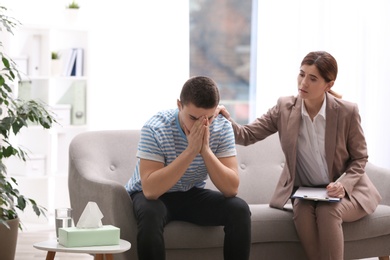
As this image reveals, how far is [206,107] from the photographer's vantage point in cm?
312

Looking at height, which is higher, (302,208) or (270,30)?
(270,30)

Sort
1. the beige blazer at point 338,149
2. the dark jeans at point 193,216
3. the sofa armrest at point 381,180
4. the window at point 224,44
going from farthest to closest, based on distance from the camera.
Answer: the window at point 224,44, the sofa armrest at point 381,180, the beige blazer at point 338,149, the dark jeans at point 193,216

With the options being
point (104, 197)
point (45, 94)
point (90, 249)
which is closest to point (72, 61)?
point (45, 94)

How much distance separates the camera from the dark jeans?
308 centimetres

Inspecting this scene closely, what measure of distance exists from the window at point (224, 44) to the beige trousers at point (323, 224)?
11.2 ft

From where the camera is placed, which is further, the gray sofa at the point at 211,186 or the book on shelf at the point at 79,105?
the book on shelf at the point at 79,105

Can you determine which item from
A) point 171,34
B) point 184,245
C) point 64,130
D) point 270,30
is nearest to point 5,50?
point 64,130

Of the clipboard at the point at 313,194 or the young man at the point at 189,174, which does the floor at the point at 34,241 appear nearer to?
the young man at the point at 189,174

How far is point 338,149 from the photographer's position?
12.0 feet

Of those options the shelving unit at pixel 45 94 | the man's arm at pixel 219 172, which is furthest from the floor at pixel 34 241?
the man's arm at pixel 219 172

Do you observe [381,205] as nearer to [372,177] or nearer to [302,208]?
[372,177]

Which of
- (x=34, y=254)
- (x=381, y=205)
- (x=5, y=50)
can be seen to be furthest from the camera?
(x=5, y=50)

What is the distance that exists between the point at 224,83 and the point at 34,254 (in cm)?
307

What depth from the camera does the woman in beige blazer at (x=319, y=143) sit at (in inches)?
141
